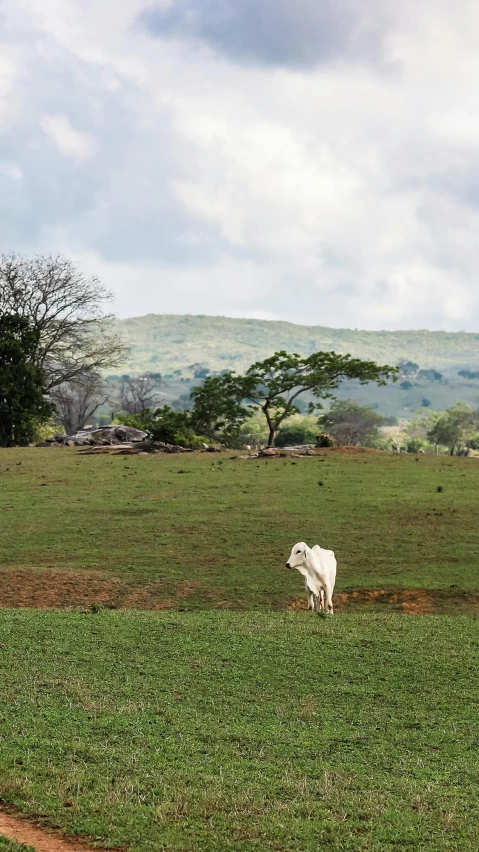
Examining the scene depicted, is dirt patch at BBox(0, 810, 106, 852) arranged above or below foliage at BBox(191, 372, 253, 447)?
below

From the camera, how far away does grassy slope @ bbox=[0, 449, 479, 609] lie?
784 inches

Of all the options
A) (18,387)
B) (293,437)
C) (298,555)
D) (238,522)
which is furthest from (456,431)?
(298,555)

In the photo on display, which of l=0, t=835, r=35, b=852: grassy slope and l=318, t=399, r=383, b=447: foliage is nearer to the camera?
l=0, t=835, r=35, b=852: grassy slope

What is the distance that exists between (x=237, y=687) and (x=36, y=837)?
4050mm

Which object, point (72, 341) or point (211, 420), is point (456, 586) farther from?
point (72, 341)

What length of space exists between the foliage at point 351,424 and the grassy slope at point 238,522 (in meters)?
82.1

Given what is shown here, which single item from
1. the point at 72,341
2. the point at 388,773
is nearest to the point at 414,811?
the point at 388,773

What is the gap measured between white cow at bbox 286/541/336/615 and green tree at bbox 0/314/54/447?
37.1 metres

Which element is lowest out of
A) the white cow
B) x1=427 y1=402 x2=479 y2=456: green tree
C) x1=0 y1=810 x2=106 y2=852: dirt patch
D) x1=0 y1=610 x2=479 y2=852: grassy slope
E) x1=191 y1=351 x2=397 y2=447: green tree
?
x1=0 y1=810 x2=106 y2=852: dirt patch

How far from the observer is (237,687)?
1041cm

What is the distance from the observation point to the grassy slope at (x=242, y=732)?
22.4 feet

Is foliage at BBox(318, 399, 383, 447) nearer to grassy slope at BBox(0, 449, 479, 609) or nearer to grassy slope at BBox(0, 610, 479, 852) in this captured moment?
grassy slope at BBox(0, 449, 479, 609)

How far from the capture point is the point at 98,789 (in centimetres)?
727

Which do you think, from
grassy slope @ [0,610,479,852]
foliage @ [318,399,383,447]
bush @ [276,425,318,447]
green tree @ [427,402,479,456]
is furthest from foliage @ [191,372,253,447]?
green tree @ [427,402,479,456]
